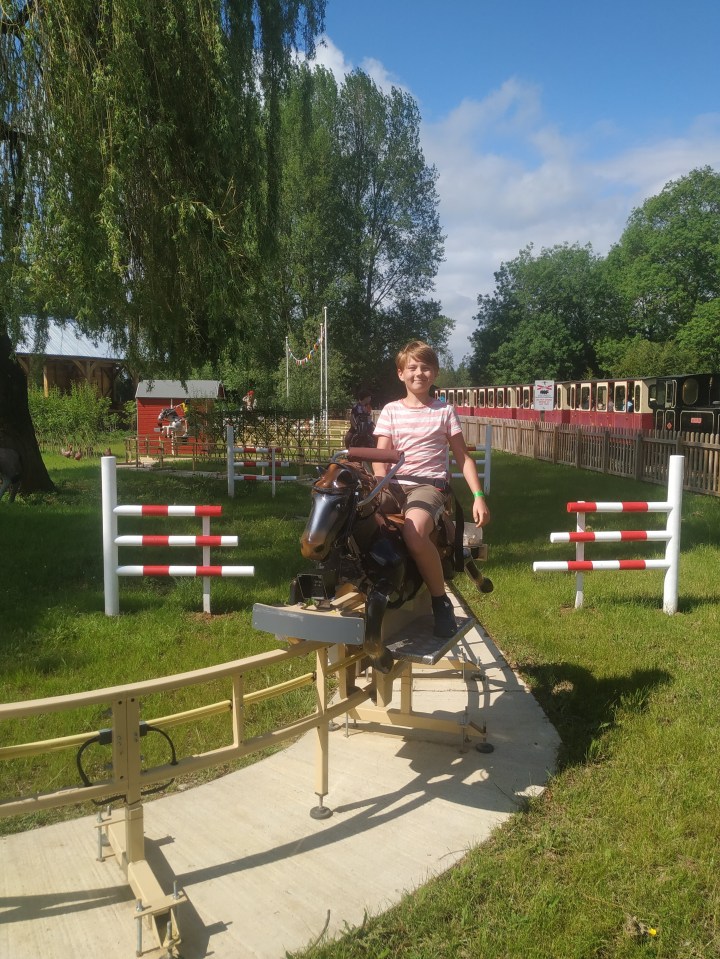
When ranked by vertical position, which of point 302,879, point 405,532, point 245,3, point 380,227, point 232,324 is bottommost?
point 302,879

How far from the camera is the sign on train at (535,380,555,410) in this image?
1930 cm

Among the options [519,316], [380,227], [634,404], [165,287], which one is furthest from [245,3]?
[519,316]

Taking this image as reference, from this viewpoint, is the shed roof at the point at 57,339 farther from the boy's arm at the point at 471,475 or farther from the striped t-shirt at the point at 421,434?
the boy's arm at the point at 471,475

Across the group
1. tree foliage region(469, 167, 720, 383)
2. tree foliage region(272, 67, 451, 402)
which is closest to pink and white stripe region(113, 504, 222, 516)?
tree foliage region(272, 67, 451, 402)

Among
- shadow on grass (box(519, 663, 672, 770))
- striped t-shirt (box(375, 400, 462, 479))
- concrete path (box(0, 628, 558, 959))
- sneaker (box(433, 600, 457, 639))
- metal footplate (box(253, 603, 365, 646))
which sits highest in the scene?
striped t-shirt (box(375, 400, 462, 479))

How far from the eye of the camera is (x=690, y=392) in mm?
22734

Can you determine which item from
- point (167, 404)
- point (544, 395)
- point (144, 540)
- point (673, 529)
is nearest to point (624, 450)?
point (544, 395)

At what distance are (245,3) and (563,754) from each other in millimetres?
10223

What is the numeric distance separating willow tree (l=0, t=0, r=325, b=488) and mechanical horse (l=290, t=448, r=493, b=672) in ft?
19.9

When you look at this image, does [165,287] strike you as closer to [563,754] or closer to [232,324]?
[232,324]

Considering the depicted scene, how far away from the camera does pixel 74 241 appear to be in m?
8.50

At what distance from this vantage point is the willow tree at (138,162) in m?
8.41

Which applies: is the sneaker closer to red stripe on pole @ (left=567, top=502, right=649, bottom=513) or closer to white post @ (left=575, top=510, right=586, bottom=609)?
red stripe on pole @ (left=567, top=502, right=649, bottom=513)

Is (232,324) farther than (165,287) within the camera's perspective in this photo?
Yes
